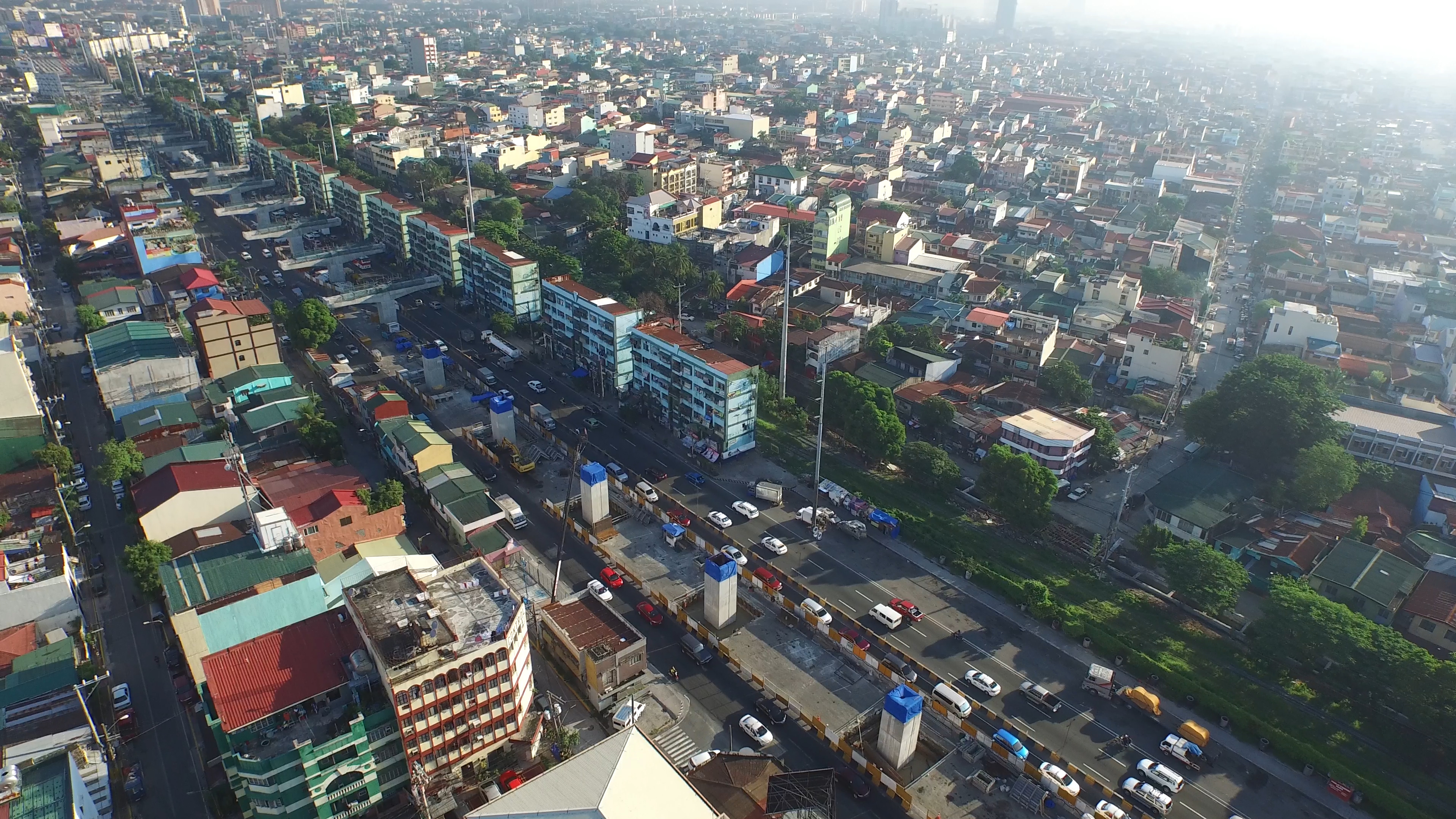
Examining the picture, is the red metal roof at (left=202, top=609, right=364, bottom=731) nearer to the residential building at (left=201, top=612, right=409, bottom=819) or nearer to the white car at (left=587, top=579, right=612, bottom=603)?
the residential building at (left=201, top=612, right=409, bottom=819)

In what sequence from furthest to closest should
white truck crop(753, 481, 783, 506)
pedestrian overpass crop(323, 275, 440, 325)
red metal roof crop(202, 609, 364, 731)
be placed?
pedestrian overpass crop(323, 275, 440, 325), white truck crop(753, 481, 783, 506), red metal roof crop(202, 609, 364, 731)

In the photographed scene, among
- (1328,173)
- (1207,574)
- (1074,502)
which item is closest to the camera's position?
(1207,574)

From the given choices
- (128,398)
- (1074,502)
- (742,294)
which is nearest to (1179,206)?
(742,294)

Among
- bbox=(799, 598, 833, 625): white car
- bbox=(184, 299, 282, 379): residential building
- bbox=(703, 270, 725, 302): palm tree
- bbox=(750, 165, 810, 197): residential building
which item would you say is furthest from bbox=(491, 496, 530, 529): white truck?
bbox=(750, 165, 810, 197): residential building

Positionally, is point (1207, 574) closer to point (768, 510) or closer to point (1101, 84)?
point (768, 510)

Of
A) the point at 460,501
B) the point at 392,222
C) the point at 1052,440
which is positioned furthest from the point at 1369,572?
the point at 392,222
